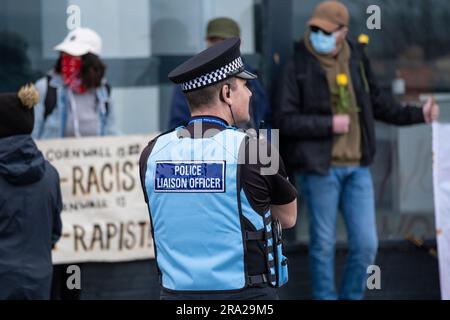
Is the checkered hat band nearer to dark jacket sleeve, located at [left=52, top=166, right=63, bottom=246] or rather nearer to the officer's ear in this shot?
the officer's ear

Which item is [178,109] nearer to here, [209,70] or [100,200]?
[100,200]

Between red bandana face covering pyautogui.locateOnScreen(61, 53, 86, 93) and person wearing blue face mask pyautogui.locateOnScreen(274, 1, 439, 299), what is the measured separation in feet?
4.69

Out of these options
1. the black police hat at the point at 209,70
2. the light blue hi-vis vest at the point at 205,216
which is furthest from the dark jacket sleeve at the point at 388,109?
the light blue hi-vis vest at the point at 205,216

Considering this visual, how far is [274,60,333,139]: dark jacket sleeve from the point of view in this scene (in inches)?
296

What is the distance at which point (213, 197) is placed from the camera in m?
4.39

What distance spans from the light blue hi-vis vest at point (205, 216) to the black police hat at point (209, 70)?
0.24 meters

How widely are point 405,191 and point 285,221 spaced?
3842mm

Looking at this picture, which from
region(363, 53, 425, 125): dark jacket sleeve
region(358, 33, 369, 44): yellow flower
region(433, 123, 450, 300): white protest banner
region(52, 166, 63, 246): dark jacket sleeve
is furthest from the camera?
region(358, 33, 369, 44): yellow flower

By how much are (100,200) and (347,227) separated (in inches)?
69.8

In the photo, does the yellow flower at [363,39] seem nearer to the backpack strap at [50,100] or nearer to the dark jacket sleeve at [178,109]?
the dark jacket sleeve at [178,109]

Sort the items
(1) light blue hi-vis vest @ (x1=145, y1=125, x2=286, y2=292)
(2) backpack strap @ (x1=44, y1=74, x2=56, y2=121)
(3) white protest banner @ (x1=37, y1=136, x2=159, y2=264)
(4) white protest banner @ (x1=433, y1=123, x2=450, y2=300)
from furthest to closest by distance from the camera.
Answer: (4) white protest banner @ (x1=433, y1=123, x2=450, y2=300)
(3) white protest banner @ (x1=37, y1=136, x2=159, y2=264)
(2) backpack strap @ (x1=44, y1=74, x2=56, y2=121)
(1) light blue hi-vis vest @ (x1=145, y1=125, x2=286, y2=292)

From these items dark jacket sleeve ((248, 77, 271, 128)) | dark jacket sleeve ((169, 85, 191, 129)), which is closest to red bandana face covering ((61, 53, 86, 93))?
dark jacket sleeve ((169, 85, 191, 129))

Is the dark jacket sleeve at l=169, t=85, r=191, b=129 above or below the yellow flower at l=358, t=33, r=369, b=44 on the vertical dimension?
below
